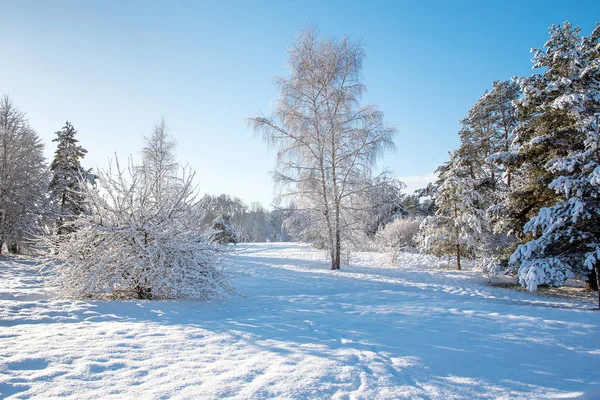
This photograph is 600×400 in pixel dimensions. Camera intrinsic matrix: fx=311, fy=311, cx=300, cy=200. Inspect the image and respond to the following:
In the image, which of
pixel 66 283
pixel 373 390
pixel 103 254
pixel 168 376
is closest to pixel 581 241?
pixel 373 390

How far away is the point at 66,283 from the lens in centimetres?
636

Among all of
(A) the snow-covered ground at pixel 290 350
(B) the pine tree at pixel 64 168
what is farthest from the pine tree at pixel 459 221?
(B) the pine tree at pixel 64 168

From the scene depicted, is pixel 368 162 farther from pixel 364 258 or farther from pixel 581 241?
pixel 364 258

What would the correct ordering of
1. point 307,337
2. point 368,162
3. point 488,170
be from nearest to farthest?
point 307,337 → point 368,162 → point 488,170

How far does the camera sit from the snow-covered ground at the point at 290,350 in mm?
2711

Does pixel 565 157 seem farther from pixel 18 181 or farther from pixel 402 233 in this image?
pixel 18 181

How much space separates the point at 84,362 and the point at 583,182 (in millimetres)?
10493

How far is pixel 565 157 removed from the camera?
8.57m

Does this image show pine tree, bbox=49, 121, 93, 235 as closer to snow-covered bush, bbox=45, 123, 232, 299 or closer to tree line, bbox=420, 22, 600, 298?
snow-covered bush, bbox=45, 123, 232, 299

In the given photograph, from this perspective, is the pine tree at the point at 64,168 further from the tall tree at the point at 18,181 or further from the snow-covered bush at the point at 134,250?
the snow-covered bush at the point at 134,250

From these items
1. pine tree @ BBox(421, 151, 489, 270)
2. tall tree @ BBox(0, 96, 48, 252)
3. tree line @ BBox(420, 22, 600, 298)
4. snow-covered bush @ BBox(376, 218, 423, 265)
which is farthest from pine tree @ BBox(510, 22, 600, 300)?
tall tree @ BBox(0, 96, 48, 252)

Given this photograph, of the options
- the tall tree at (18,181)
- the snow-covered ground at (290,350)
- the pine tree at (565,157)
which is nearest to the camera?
the snow-covered ground at (290,350)

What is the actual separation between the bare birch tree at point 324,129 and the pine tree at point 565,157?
525 cm

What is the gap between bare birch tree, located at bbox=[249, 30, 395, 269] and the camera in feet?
43.5
